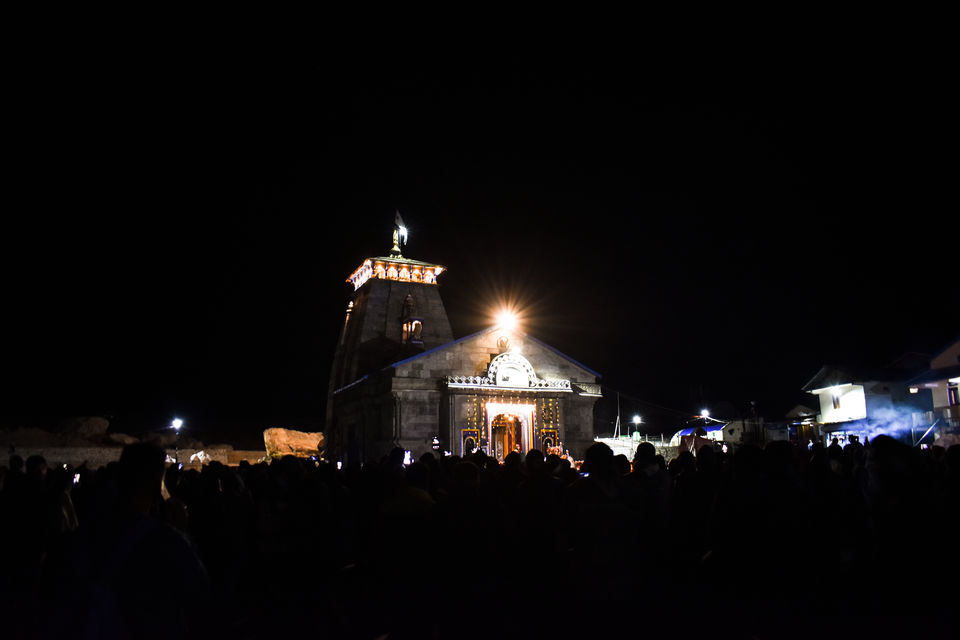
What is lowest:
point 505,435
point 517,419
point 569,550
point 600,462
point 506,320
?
point 569,550

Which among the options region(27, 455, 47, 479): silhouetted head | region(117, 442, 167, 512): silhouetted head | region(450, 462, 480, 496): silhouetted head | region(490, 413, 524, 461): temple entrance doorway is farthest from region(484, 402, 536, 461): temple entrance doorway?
region(117, 442, 167, 512): silhouetted head

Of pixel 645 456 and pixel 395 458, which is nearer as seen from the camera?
pixel 395 458

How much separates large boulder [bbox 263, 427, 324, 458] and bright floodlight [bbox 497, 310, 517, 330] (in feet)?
67.5

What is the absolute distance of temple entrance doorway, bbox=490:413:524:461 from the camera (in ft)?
111

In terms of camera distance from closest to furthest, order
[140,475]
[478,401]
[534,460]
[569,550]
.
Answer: [140,475], [569,550], [534,460], [478,401]

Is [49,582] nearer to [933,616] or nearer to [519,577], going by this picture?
[519,577]

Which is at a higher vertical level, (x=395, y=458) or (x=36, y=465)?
(x=395, y=458)

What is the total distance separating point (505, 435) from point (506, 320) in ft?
22.1

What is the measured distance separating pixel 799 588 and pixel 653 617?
2158 millimetres

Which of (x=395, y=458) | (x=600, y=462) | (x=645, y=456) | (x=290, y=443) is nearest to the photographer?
(x=600, y=462)

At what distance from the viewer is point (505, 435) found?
3678cm

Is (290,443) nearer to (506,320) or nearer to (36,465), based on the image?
(506,320)

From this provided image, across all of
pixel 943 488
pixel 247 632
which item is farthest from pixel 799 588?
pixel 247 632

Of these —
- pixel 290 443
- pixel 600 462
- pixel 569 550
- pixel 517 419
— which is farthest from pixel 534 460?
pixel 290 443
